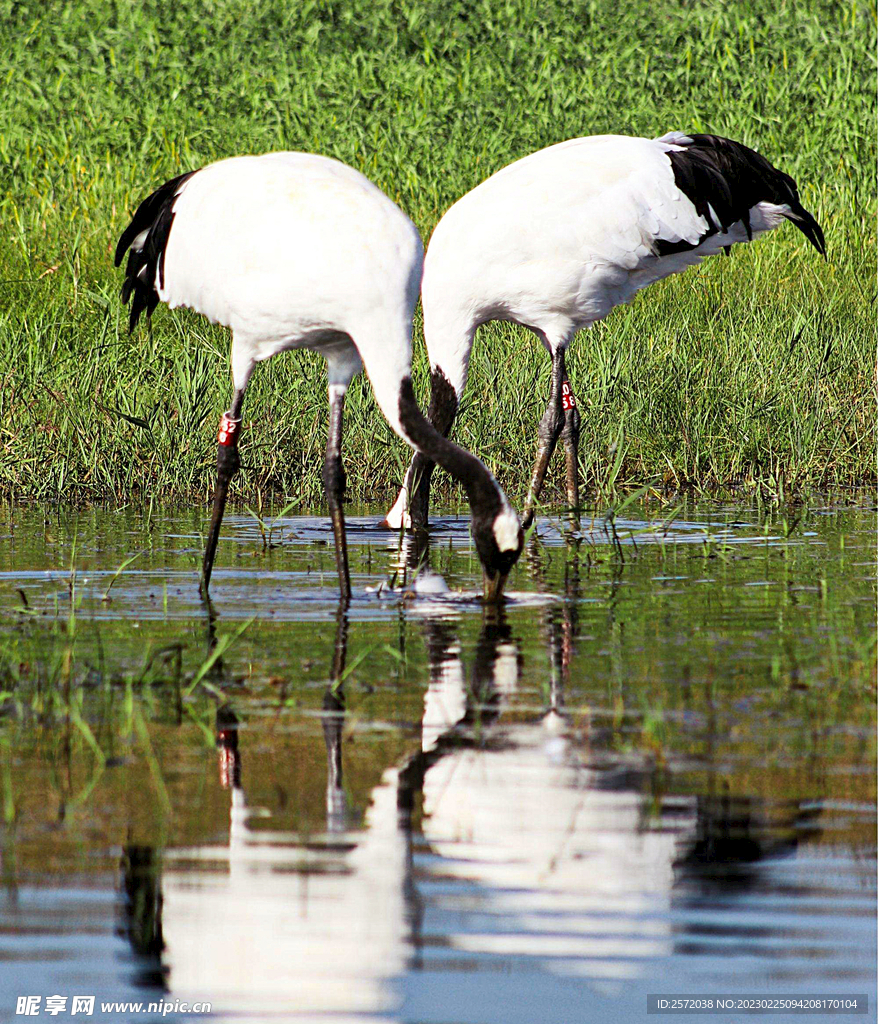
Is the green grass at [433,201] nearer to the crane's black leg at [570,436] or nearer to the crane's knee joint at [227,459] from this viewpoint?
the crane's black leg at [570,436]

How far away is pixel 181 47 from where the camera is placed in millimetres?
19297

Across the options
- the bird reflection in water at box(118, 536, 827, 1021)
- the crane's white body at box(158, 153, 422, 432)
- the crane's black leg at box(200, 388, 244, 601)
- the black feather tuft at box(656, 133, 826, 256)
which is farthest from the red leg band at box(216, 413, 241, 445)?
the bird reflection in water at box(118, 536, 827, 1021)

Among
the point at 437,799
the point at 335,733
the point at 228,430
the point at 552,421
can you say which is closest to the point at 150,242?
the point at 228,430

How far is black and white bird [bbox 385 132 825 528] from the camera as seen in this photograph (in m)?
8.17

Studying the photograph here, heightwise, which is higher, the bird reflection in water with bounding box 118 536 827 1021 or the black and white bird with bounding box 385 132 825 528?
the black and white bird with bounding box 385 132 825 528

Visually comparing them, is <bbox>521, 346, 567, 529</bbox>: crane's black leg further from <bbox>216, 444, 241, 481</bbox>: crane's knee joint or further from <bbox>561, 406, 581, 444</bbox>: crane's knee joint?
<bbox>216, 444, 241, 481</bbox>: crane's knee joint

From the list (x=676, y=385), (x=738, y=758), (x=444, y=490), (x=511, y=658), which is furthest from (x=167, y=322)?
(x=738, y=758)

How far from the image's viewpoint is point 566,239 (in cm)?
822

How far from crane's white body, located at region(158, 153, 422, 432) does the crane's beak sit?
753 mm

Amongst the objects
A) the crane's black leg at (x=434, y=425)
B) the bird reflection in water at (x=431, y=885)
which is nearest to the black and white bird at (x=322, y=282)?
the crane's black leg at (x=434, y=425)

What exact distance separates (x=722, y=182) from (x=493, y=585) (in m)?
3.42

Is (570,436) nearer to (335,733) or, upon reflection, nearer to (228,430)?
(228,430)

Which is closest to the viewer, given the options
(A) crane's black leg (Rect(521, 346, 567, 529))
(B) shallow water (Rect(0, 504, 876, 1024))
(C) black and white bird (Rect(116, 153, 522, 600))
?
(B) shallow water (Rect(0, 504, 876, 1024))

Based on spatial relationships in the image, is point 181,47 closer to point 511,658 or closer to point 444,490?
point 444,490
